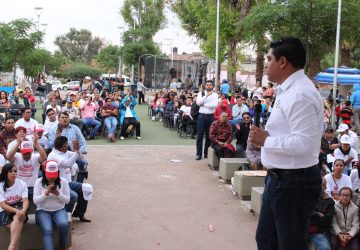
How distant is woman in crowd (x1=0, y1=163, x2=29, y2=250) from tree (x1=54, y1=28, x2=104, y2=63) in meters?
78.4

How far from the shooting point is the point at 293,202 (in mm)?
3086

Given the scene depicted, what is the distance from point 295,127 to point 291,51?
1.56 feet

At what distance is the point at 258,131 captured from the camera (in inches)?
121

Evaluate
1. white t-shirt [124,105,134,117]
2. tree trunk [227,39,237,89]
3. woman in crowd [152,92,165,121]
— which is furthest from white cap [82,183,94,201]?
tree trunk [227,39,237,89]

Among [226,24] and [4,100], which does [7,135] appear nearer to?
[4,100]

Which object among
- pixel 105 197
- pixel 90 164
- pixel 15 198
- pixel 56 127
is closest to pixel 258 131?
pixel 15 198

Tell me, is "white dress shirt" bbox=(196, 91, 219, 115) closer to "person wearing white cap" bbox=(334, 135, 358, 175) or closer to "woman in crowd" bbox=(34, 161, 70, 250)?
"person wearing white cap" bbox=(334, 135, 358, 175)

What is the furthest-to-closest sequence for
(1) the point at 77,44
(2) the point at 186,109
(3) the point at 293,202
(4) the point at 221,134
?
(1) the point at 77,44, (2) the point at 186,109, (4) the point at 221,134, (3) the point at 293,202

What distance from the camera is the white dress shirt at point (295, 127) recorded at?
2.98 metres

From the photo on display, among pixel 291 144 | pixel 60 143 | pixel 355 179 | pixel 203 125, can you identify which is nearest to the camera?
pixel 291 144

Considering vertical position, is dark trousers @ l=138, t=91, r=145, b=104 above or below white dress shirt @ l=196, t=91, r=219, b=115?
below

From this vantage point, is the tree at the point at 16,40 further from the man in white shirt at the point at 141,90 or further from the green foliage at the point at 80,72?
the green foliage at the point at 80,72

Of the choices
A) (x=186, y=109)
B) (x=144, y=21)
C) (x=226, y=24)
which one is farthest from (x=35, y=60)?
(x=186, y=109)

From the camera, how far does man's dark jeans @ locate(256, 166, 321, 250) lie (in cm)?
308
